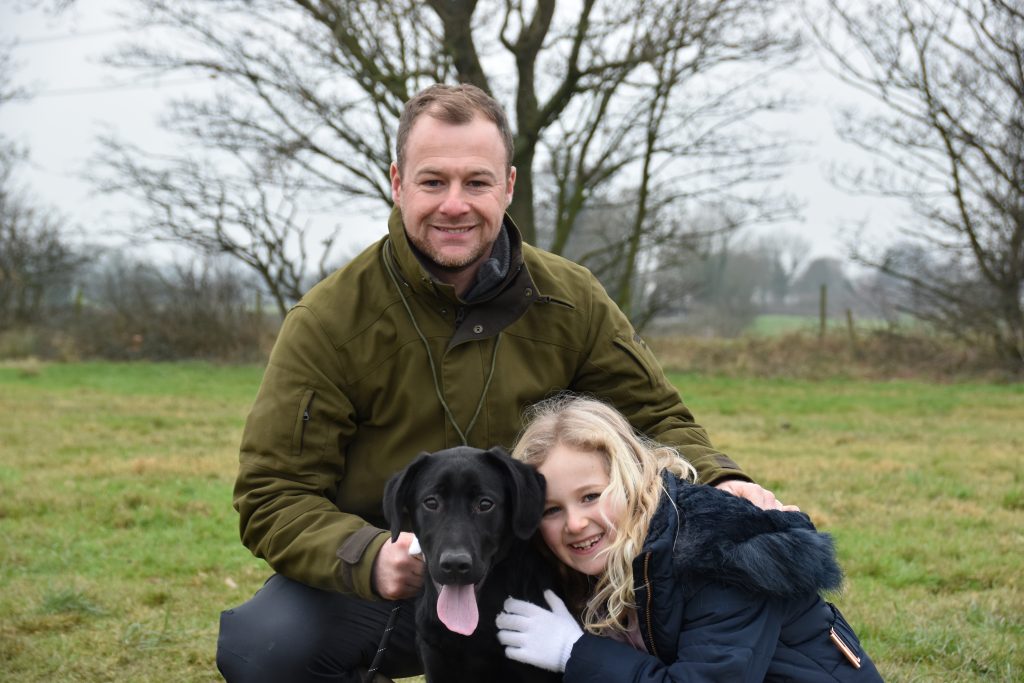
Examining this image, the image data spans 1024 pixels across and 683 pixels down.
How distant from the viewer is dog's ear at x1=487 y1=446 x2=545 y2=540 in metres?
2.62

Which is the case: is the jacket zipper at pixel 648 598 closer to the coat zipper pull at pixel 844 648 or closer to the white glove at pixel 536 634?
the white glove at pixel 536 634

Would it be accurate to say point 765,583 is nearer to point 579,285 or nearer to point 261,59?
point 579,285

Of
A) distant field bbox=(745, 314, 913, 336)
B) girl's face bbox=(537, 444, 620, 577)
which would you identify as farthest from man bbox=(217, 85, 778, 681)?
distant field bbox=(745, 314, 913, 336)

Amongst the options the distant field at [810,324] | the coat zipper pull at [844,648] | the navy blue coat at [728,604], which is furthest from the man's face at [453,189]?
the distant field at [810,324]

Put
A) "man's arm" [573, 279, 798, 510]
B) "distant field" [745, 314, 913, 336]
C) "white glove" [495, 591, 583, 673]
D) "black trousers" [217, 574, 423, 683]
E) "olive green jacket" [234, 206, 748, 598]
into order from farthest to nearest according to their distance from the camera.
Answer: "distant field" [745, 314, 913, 336] → "man's arm" [573, 279, 798, 510] → "olive green jacket" [234, 206, 748, 598] → "black trousers" [217, 574, 423, 683] → "white glove" [495, 591, 583, 673]

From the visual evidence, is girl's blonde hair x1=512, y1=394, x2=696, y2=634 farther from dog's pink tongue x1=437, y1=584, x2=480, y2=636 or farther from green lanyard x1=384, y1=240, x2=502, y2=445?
dog's pink tongue x1=437, y1=584, x2=480, y2=636

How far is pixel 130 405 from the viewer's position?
13.0 meters

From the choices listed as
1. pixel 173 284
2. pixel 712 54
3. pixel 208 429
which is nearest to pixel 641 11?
pixel 712 54

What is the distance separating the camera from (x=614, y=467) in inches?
110

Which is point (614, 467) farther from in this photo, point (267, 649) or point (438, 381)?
point (267, 649)

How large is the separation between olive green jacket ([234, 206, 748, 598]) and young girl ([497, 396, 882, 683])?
35cm

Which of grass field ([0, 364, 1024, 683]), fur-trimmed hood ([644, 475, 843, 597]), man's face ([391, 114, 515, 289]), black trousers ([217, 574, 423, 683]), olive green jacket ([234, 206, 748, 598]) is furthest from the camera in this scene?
grass field ([0, 364, 1024, 683])

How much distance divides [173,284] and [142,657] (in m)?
19.4

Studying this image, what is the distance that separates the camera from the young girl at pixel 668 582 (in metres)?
2.50
